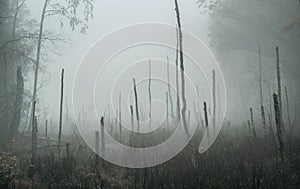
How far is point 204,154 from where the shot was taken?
8.80 meters

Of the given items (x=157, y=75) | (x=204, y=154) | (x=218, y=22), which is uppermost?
(x=218, y=22)

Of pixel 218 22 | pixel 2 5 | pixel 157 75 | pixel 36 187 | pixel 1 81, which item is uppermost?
pixel 218 22

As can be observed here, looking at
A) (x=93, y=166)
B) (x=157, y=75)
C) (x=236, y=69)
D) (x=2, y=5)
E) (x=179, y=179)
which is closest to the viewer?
(x=179, y=179)

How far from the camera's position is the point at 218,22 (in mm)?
22328

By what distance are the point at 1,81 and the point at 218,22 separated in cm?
1462

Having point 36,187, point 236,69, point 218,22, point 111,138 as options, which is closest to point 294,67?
point 218,22

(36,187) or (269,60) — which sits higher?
(269,60)

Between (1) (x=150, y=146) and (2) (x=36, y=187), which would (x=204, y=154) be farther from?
(2) (x=36, y=187)

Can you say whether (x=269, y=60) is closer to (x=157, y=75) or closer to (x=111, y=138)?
(x=157, y=75)

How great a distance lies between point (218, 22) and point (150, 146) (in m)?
14.3

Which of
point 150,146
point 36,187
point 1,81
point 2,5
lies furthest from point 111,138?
point 36,187

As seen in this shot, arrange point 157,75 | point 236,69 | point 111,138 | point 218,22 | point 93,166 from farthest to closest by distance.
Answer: point 236,69 < point 218,22 < point 157,75 < point 111,138 < point 93,166

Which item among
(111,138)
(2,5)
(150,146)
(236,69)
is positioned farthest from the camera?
(236,69)

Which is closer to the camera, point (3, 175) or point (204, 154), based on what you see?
point (3, 175)
